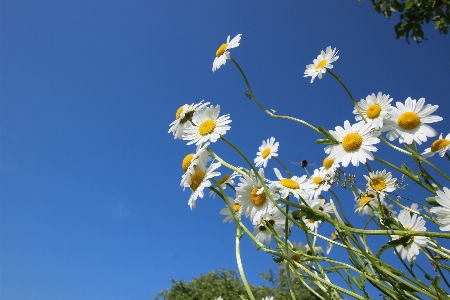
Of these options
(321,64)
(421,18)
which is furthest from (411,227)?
(421,18)

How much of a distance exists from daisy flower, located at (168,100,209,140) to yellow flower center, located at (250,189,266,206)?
1.44 ft

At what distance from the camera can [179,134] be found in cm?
170

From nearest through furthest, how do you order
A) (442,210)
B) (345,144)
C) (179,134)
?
(442,210), (345,144), (179,134)

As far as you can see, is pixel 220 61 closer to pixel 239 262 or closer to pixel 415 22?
pixel 239 262

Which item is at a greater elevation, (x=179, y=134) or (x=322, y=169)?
(x=179, y=134)

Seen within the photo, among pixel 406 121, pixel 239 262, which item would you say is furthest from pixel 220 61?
pixel 239 262

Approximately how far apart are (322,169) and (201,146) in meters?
0.92

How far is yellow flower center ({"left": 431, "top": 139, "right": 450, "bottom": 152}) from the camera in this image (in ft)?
5.91

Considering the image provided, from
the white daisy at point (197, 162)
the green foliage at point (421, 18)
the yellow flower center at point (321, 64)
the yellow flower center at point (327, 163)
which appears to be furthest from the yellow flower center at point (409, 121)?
the green foliage at point (421, 18)

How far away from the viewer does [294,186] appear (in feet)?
4.77

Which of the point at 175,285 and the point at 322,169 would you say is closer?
the point at 322,169

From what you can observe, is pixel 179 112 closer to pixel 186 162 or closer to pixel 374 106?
pixel 186 162

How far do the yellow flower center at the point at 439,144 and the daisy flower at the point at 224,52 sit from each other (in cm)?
107

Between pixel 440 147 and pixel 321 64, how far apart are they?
2.53 ft
